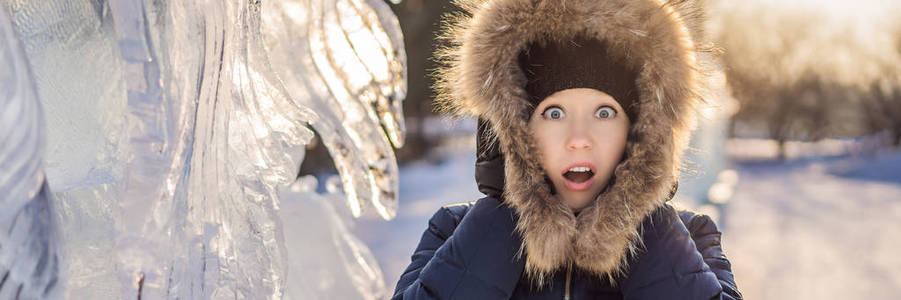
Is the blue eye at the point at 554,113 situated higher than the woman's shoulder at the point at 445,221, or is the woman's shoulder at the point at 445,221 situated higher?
the blue eye at the point at 554,113

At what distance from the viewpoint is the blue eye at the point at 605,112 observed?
1478 mm

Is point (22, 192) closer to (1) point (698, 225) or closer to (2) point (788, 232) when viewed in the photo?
(1) point (698, 225)

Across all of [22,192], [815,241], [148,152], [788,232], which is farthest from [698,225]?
[788,232]

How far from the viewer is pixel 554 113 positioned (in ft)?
4.84

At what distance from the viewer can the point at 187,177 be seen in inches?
37.1

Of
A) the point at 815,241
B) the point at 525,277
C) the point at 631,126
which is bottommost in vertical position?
the point at 815,241

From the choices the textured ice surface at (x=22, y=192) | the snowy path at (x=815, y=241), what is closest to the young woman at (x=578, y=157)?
the textured ice surface at (x=22, y=192)

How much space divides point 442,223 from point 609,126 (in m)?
0.47

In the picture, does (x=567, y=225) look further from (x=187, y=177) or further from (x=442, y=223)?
(x=187, y=177)

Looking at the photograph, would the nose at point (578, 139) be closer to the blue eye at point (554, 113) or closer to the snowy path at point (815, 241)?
the blue eye at point (554, 113)

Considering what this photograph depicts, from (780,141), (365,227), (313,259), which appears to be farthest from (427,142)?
(780,141)

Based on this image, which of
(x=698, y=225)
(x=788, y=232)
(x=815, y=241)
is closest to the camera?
(x=698, y=225)

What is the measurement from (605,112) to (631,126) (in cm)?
7

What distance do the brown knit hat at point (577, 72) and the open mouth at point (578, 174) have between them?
0.49 ft
